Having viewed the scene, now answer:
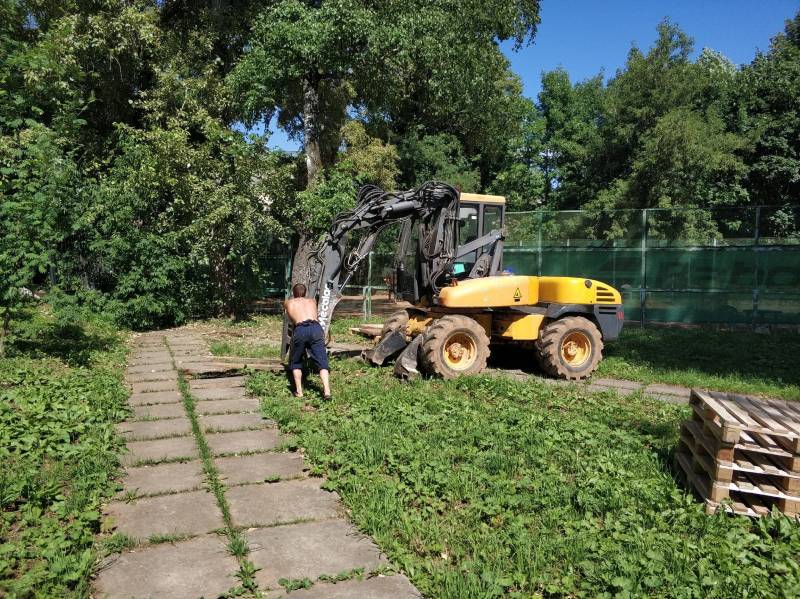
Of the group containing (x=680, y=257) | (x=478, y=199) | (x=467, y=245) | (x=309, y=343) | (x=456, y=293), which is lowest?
(x=309, y=343)

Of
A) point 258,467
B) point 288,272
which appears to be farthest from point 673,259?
point 258,467

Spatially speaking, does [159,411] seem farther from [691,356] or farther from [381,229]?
[691,356]

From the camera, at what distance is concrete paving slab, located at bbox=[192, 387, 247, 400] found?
8164 millimetres

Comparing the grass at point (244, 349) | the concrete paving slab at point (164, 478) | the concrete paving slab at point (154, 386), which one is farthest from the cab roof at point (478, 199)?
the concrete paving slab at point (164, 478)

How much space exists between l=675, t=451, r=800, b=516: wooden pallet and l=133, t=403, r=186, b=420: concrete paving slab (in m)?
5.49

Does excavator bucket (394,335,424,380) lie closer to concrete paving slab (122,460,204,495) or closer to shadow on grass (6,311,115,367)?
concrete paving slab (122,460,204,495)

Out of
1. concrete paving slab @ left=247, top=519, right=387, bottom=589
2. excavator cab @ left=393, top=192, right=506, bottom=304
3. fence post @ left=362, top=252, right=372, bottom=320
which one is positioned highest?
excavator cab @ left=393, top=192, right=506, bottom=304

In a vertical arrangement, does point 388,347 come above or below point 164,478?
above

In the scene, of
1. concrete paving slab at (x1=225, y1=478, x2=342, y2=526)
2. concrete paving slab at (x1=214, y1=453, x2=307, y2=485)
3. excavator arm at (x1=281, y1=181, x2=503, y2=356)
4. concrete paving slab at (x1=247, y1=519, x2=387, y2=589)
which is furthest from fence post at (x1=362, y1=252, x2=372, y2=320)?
concrete paving slab at (x1=247, y1=519, x2=387, y2=589)

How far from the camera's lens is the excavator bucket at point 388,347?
9750 mm

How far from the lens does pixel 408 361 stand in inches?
358

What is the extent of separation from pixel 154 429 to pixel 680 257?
13131 millimetres

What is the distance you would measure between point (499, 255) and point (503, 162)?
86.9ft

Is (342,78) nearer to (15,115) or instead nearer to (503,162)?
(15,115)
